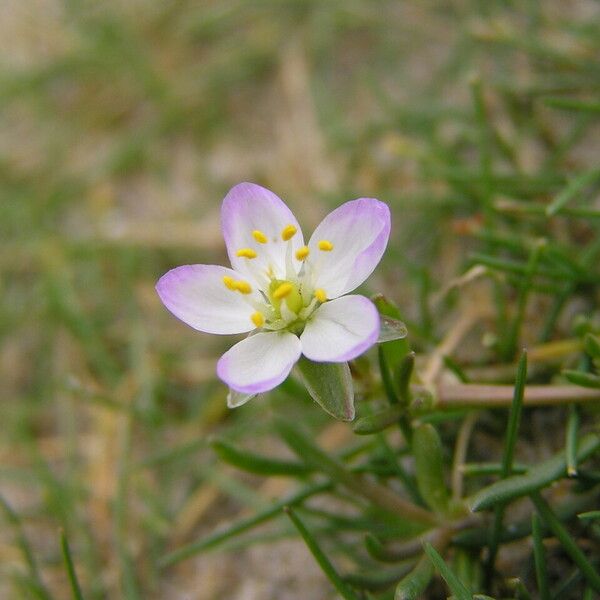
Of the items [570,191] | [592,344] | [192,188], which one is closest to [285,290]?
[592,344]

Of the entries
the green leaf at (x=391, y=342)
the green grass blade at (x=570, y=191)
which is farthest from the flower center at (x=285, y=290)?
the green grass blade at (x=570, y=191)

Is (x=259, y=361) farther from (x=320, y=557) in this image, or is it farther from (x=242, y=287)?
(x=320, y=557)

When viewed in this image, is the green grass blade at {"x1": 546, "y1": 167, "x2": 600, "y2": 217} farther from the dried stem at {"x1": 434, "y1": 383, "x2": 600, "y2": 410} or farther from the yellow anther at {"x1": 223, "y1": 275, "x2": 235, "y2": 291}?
the yellow anther at {"x1": 223, "y1": 275, "x2": 235, "y2": 291}

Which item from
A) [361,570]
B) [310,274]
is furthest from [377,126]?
[361,570]

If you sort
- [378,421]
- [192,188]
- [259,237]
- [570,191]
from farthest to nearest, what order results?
[192,188] → [570,191] → [259,237] → [378,421]

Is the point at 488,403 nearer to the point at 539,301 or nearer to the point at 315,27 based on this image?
the point at 539,301

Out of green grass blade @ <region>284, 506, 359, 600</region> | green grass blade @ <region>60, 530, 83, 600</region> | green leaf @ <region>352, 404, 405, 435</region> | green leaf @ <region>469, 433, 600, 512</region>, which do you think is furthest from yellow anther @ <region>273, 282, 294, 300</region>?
green grass blade @ <region>60, 530, 83, 600</region>

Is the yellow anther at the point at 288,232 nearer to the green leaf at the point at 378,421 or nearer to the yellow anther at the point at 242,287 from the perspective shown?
the yellow anther at the point at 242,287
